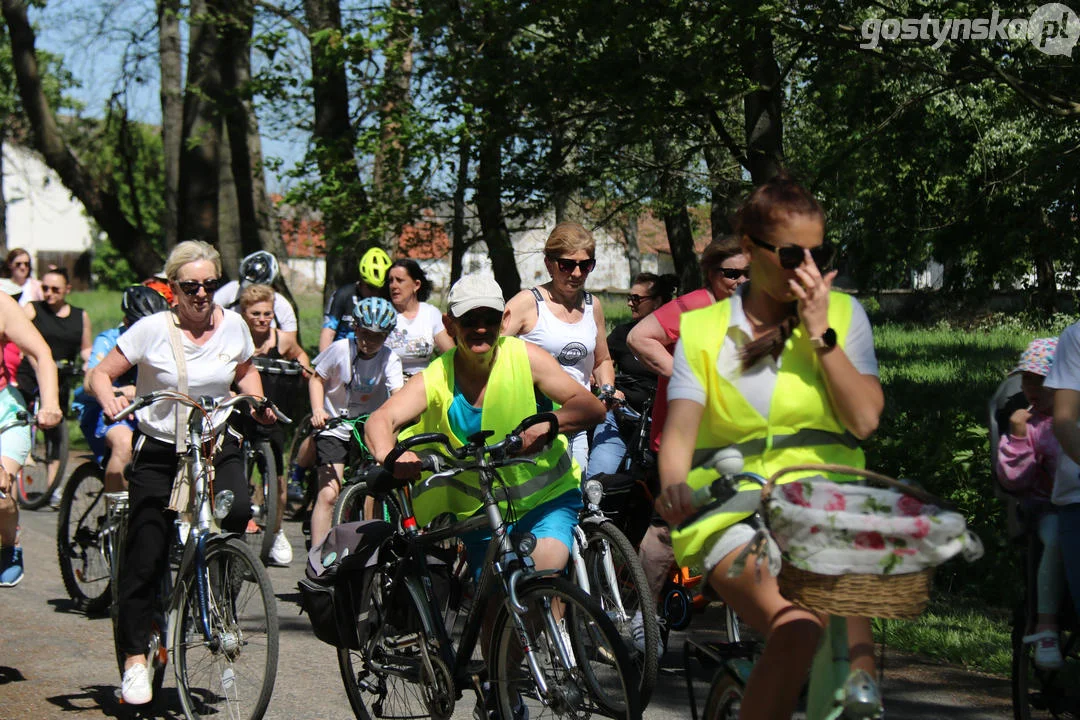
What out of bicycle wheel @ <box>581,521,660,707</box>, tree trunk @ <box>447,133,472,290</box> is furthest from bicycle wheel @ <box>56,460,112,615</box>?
tree trunk @ <box>447,133,472,290</box>

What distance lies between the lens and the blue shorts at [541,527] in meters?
4.93

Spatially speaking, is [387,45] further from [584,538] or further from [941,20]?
[584,538]

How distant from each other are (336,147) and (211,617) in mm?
9838

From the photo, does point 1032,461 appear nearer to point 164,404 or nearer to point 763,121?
point 164,404

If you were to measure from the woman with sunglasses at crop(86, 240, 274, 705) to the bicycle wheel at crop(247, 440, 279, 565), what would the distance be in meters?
2.75

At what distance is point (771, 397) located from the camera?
11.0ft

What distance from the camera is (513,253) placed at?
16.0 m

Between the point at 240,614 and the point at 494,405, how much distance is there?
4.75 feet

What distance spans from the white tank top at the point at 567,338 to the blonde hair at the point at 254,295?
3.50 metres

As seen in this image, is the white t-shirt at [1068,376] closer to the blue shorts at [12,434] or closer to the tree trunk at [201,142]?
the blue shorts at [12,434]

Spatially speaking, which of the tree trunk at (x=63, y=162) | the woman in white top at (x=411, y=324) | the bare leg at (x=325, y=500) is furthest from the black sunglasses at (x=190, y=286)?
the tree trunk at (x=63, y=162)

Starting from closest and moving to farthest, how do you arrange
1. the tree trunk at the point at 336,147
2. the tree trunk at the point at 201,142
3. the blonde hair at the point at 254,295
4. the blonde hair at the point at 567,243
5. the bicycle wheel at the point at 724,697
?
the bicycle wheel at the point at 724,697 → the blonde hair at the point at 567,243 → the blonde hair at the point at 254,295 → the tree trunk at the point at 336,147 → the tree trunk at the point at 201,142

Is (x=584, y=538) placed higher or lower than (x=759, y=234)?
lower

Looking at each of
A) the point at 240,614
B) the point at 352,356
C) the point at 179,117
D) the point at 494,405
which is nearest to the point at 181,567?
the point at 240,614
